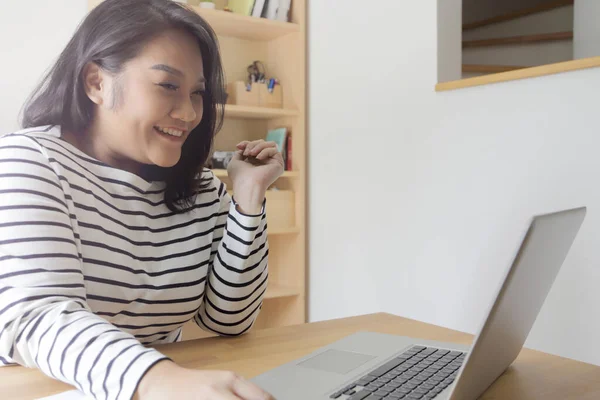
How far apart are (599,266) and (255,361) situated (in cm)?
120

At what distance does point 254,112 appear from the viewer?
2676mm

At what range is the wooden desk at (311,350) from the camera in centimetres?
73

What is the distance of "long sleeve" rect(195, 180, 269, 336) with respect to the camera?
1.05m

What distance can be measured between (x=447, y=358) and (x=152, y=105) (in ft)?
2.06

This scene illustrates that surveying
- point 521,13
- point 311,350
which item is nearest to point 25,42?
point 311,350

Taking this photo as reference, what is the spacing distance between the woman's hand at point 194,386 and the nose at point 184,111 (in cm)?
52

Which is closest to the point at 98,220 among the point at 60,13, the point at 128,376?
the point at 128,376

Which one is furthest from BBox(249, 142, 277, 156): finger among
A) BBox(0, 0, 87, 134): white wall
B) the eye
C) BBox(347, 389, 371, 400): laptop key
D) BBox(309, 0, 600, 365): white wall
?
BBox(0, 0, 87, 134): white wall

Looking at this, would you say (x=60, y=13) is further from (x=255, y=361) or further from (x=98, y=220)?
(x=255, y=361)

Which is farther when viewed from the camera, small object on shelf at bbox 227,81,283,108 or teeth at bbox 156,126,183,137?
small object on shelf at bbox 227,81,283,108

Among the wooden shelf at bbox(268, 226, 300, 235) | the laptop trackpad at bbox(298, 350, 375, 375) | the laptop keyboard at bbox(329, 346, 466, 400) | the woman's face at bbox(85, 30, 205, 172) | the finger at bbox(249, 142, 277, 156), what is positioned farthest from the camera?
the wooden shelf at bbox(268, 226, 300, 235)

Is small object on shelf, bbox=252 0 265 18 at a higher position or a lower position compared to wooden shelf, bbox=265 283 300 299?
higher

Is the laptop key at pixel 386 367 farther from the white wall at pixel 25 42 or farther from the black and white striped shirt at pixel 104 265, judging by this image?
the white wall at pixel 25 42

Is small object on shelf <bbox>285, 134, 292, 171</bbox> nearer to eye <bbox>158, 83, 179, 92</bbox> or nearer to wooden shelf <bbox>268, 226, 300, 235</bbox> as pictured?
wooden shelf <bbox>268, 226, 300, 235</bbox>
